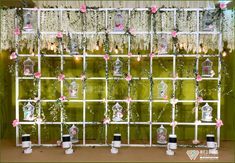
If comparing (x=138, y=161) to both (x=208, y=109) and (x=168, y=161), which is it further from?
(x=208, y=109)

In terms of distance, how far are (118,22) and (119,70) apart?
64 cm

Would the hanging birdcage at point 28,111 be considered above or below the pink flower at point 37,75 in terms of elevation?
below

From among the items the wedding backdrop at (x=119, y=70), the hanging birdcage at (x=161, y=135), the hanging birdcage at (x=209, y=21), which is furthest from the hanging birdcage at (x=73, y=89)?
the hanging birdcage at (x=209, y=21)

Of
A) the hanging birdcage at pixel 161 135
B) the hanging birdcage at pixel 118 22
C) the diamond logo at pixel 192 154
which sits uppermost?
the hanging birdcage at pixel 118 22

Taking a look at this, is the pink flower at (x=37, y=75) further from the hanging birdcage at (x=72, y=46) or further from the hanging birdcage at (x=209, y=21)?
the hanging birdcage at (x=209, y=21)

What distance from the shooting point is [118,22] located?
463 centimetres

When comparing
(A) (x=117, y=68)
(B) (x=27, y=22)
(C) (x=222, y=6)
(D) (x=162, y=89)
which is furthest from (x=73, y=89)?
(C) (x=222, y=6)

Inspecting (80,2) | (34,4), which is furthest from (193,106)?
(34,4)

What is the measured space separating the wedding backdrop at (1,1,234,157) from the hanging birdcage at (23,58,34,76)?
1 cm

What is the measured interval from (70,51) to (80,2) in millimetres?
684

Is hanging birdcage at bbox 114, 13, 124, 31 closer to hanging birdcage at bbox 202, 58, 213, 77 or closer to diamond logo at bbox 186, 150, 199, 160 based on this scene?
hanging birdcage at bbox 202, 58, 213, 77

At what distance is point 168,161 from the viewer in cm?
409

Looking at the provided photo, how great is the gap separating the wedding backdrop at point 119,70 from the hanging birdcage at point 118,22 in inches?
0.7

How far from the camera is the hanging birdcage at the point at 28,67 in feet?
15.4
